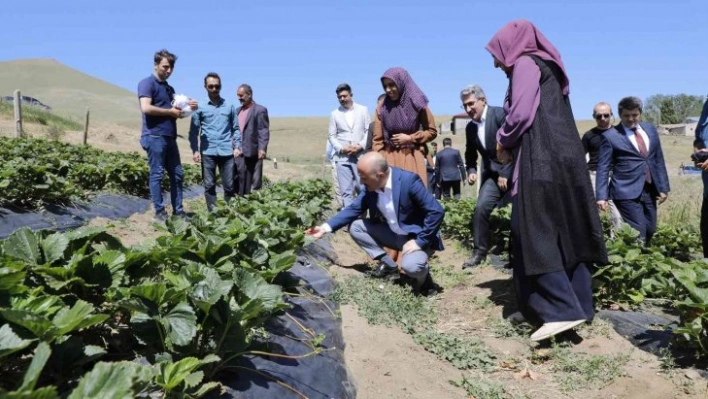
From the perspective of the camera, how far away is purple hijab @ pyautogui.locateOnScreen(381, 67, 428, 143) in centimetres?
532

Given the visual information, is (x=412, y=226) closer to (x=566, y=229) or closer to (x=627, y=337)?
(x=566, y=229)

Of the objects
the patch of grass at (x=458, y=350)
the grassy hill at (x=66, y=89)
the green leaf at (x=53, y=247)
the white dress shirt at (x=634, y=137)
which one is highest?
the grassy hill at (x=66, y=89)

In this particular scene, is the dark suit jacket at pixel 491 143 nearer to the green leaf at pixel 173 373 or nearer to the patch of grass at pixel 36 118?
the green leaf at pixel 173 373

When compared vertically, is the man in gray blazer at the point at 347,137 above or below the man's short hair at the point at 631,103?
below

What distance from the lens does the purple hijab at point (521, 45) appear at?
3525 mm

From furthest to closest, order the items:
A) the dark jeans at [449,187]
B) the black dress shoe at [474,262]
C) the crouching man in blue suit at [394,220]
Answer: the dark jeans at [449,187], the black dress shoe at [474,262], the crouching man in blue suit at [394,220]

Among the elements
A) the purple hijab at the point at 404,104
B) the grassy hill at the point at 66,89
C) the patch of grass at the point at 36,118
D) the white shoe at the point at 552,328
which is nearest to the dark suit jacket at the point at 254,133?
the purple hijab at the point at 404,104

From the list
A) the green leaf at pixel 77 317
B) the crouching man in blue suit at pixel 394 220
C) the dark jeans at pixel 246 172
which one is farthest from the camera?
the dark jeans at pixel 246 172

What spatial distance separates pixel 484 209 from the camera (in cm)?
506

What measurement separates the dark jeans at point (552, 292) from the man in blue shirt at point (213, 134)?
380 cm

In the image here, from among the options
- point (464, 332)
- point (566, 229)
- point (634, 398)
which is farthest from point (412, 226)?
point (634, 398)

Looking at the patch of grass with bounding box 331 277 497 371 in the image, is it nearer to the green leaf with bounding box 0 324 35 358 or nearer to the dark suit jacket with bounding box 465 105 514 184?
the dark suit jacket with bounding box 465 105 514 184

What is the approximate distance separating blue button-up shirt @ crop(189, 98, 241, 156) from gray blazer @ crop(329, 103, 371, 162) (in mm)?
1108

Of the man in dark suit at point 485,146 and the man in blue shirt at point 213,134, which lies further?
the man in blue shirt at point 213,134
